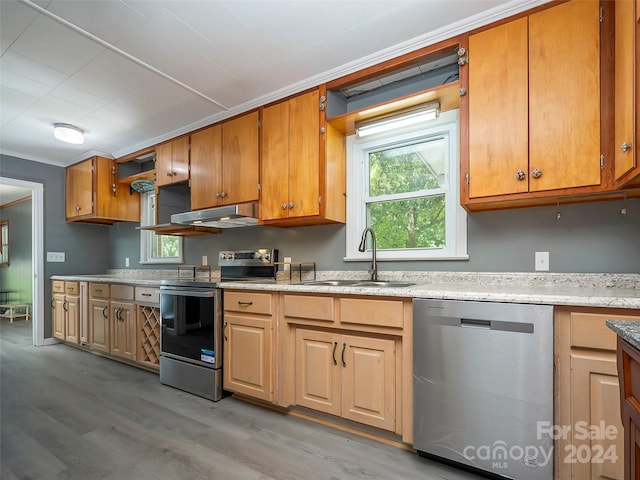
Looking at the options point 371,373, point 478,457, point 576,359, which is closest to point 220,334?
point 371,373

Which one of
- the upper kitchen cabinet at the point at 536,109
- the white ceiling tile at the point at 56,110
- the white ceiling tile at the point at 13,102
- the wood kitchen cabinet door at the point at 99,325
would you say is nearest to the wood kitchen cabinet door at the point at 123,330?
the wood kitchen cabinet door at the point at 99,325

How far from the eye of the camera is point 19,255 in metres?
6.70

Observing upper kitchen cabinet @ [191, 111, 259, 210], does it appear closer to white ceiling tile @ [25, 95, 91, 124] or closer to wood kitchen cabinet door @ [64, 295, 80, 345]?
white ceiling tile @ [25, 95, 91, 124]

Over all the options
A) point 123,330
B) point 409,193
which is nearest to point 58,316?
point 123,330

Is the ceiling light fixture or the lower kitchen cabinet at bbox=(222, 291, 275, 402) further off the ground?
the ceiling light fixture

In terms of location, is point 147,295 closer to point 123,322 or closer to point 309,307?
point 123,322

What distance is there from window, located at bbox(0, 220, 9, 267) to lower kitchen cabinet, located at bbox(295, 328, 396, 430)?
28.0 feet

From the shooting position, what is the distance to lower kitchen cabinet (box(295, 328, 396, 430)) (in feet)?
5.79

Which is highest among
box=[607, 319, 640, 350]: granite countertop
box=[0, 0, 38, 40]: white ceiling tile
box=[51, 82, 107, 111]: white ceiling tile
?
box=[0, 0, 38, 40]: white ceiling tile

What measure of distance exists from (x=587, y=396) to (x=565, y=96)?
1399 mm

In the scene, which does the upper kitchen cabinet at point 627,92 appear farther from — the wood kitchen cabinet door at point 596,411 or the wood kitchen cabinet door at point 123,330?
the wood kitchen cabinet door at point 123,330

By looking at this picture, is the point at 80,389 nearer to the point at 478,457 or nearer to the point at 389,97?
the point at 478,457

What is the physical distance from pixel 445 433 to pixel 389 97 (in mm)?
2251

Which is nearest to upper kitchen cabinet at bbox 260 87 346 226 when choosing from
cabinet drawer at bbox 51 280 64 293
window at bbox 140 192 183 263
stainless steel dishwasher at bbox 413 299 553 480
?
stainless steel dishwasher at bbox 413 299 553 480
